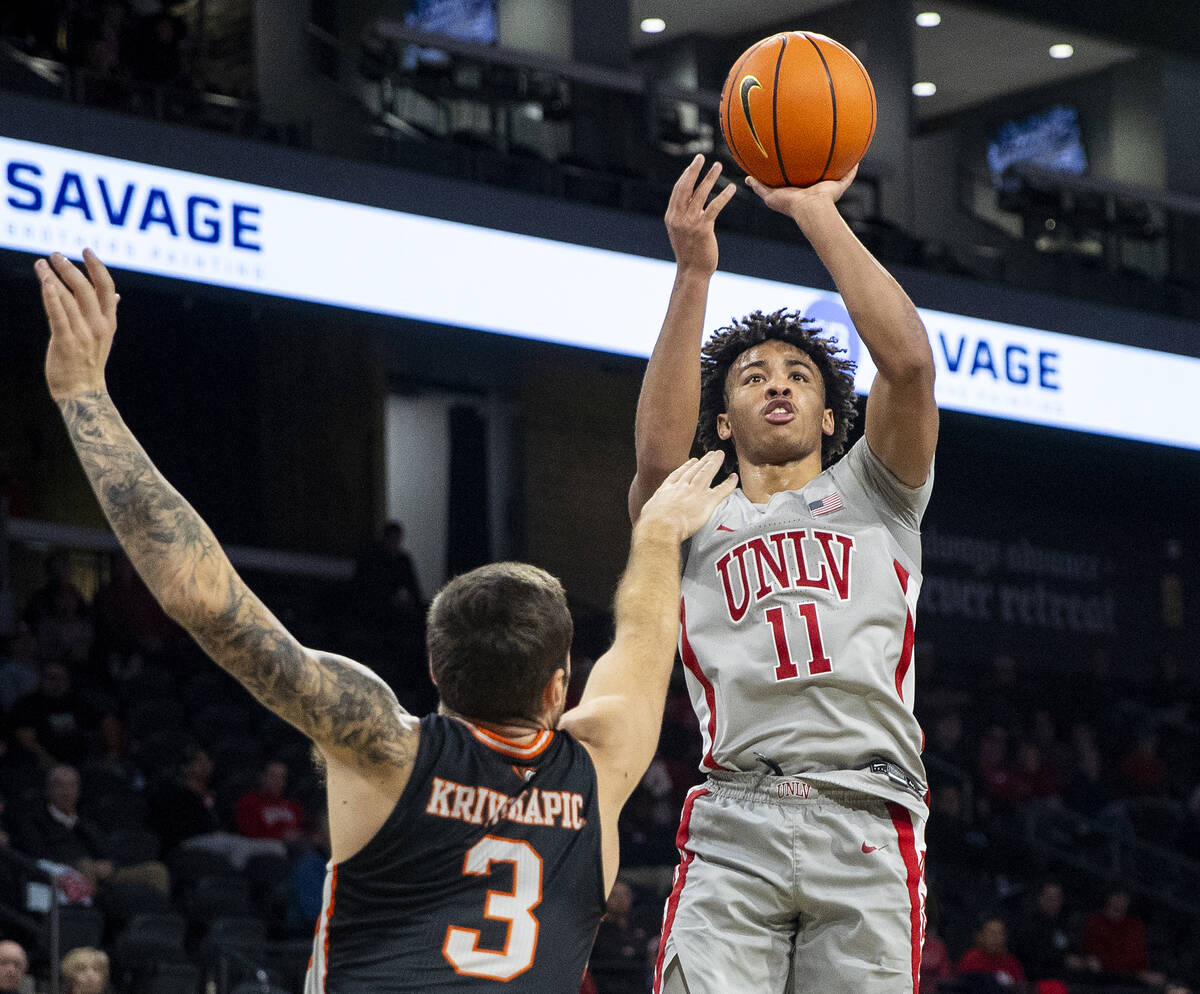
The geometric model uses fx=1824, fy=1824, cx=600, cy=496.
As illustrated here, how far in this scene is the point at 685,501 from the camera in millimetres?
3205

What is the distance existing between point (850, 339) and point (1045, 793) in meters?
4.42

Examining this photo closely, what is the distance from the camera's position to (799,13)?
1870cm

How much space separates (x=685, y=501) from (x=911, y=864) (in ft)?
3.62

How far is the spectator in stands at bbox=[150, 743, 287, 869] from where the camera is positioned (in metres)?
9.91

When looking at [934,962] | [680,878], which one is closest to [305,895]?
[934,962]

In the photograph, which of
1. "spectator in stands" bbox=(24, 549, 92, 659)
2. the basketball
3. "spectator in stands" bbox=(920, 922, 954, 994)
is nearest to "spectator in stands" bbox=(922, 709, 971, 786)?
"spectator in stands" bbox=(920, 922, 954, 994)

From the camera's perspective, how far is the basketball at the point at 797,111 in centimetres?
409

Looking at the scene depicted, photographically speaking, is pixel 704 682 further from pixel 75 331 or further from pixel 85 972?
pixel 85 972

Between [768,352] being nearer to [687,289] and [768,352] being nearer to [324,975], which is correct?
[687,289]

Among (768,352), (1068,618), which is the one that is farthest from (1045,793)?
(768,352)

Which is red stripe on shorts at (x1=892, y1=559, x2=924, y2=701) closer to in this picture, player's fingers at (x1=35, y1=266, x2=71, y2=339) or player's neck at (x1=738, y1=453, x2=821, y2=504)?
player's neck at (x1=738, y1=453, x2=821, y2=504)

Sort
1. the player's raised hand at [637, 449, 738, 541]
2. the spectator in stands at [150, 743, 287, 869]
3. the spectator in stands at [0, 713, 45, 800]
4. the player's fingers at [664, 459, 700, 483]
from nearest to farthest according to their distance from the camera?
the player's raised hand at [637, 449, 738, 541], the player's fingers at [664, 459, 700, 483], the spectator in stands at [0, 713, 45, 800], the spectator in stands at [150, 743, 287, 869]

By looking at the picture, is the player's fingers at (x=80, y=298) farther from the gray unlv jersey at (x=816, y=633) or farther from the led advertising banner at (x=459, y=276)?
the led advertising banner at (x=459, y=276)

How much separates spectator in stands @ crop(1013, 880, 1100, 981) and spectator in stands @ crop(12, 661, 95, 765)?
610 centimetres
